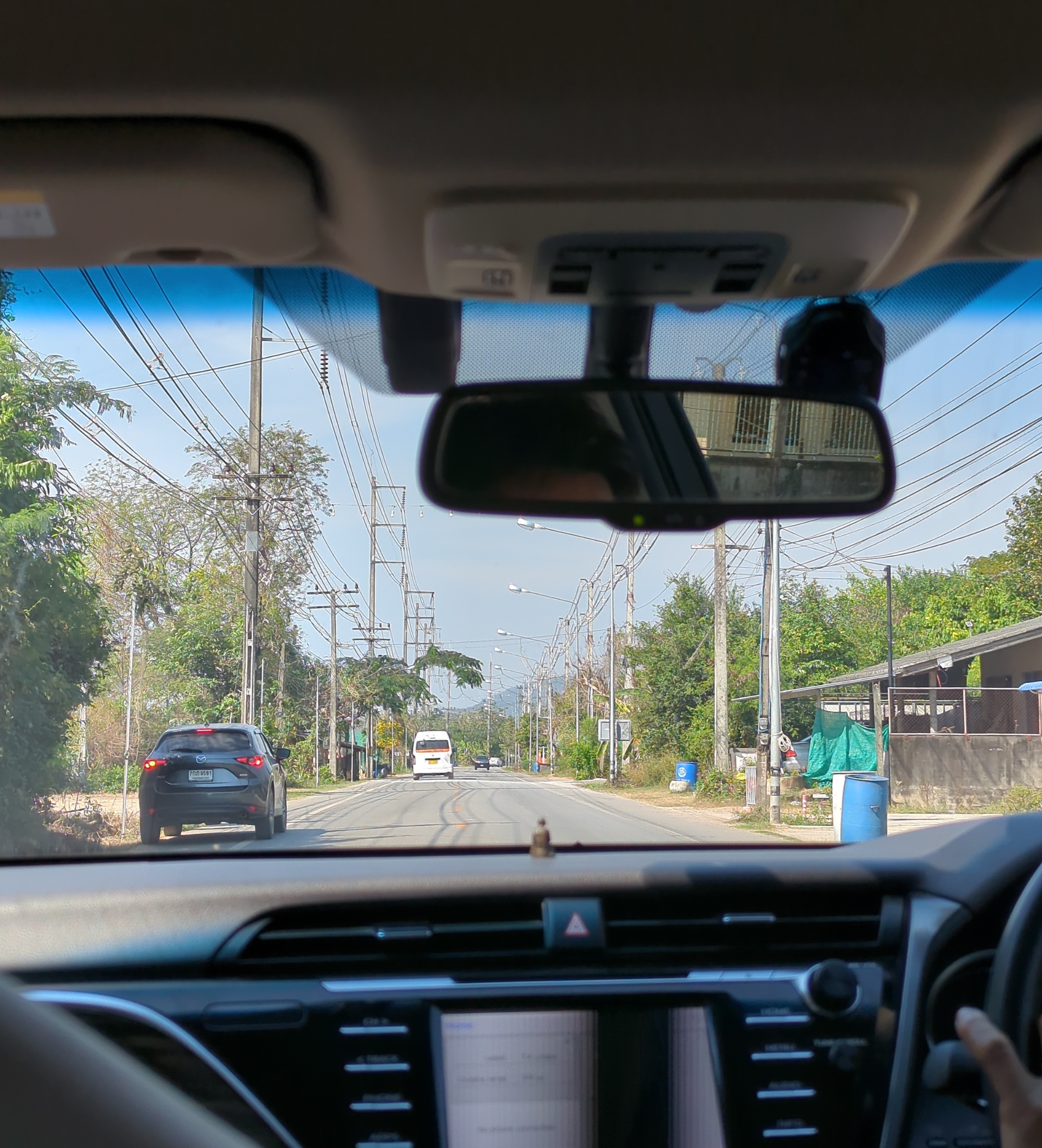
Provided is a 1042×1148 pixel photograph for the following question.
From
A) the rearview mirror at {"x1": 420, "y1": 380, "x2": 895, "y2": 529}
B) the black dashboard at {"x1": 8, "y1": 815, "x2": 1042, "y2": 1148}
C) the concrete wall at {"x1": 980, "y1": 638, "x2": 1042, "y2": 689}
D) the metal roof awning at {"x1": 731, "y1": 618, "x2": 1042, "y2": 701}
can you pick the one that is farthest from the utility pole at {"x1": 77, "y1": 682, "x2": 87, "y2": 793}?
the concrete wall at {"x1": 980, "y1": 638, "x2": 1042, "y2": 689}

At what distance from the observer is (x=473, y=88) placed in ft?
5.62

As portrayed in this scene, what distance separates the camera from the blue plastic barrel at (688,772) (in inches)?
382

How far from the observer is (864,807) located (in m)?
5.94

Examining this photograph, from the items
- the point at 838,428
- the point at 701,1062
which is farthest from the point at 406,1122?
the point at 838,428

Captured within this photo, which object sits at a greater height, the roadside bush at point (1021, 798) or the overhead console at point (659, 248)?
the overhead console at point (659, 248)

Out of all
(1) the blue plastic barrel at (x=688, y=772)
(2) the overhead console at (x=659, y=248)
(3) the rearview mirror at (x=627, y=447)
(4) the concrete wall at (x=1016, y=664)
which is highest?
(2) the overhead console at (x=659, y=248)

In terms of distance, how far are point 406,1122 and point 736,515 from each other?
183 centimetres

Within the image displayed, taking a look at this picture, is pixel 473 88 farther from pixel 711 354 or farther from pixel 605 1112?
pixel 605 1112

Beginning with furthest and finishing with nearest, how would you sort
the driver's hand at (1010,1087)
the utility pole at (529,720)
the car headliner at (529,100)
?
the utility pole at (529,720)
the driver's hand at (1010,1087)
the car headliner at (529,100)

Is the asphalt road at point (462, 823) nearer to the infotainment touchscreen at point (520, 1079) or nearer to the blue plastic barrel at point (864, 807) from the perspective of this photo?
the blue plastic barrel at point (864, 807)

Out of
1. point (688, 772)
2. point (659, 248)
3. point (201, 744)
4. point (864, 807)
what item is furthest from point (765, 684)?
point (659, 248)

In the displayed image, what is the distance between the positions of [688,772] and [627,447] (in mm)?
7884

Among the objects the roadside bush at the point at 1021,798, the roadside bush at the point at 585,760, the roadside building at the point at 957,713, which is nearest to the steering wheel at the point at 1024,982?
the roadside bush at the point at 1021,798

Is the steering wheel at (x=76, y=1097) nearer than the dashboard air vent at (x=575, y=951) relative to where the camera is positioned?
Yes
